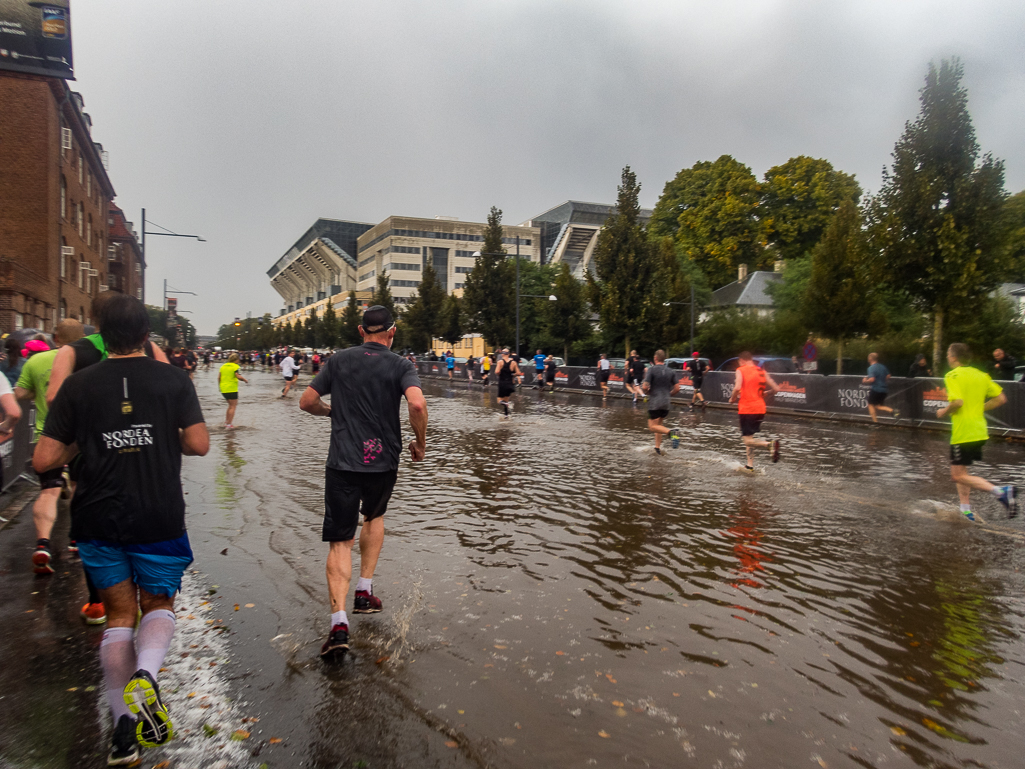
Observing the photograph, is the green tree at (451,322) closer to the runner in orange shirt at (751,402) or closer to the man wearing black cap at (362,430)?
the runner in orange shirt at (751,402)

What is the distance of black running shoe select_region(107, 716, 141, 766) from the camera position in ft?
9.25

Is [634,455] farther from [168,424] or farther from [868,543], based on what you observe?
[168,424]

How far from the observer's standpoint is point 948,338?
83.1ft

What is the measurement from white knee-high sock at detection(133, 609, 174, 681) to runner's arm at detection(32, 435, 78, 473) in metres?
0.77

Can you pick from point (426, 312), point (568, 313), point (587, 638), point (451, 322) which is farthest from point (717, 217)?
point (587, 638)

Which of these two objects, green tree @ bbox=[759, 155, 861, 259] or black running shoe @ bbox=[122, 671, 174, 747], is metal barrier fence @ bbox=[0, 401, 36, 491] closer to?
black running shoe @ bbox=[122, 671, 174, 747]

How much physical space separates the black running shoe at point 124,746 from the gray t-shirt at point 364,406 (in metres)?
1.67

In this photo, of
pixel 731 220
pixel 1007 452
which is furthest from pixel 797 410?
pixel 731 220

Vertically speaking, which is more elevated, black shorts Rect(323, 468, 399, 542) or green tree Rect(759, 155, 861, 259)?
green tree Rect(759, 155, 861, 259)

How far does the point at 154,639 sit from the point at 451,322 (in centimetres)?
5417

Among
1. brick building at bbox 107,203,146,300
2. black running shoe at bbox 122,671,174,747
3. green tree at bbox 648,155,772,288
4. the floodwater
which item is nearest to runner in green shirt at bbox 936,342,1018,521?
the floodwater

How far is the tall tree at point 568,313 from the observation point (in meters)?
44.2

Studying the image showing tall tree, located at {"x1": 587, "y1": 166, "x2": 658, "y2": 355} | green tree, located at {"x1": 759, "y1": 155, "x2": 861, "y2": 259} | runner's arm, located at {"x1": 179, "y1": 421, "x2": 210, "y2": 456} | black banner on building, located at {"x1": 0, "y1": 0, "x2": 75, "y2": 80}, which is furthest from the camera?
green tree, located at {"x1": 759, "y1": 155, "x2": 861, "y2": 259}

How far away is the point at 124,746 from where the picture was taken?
2.83 m
